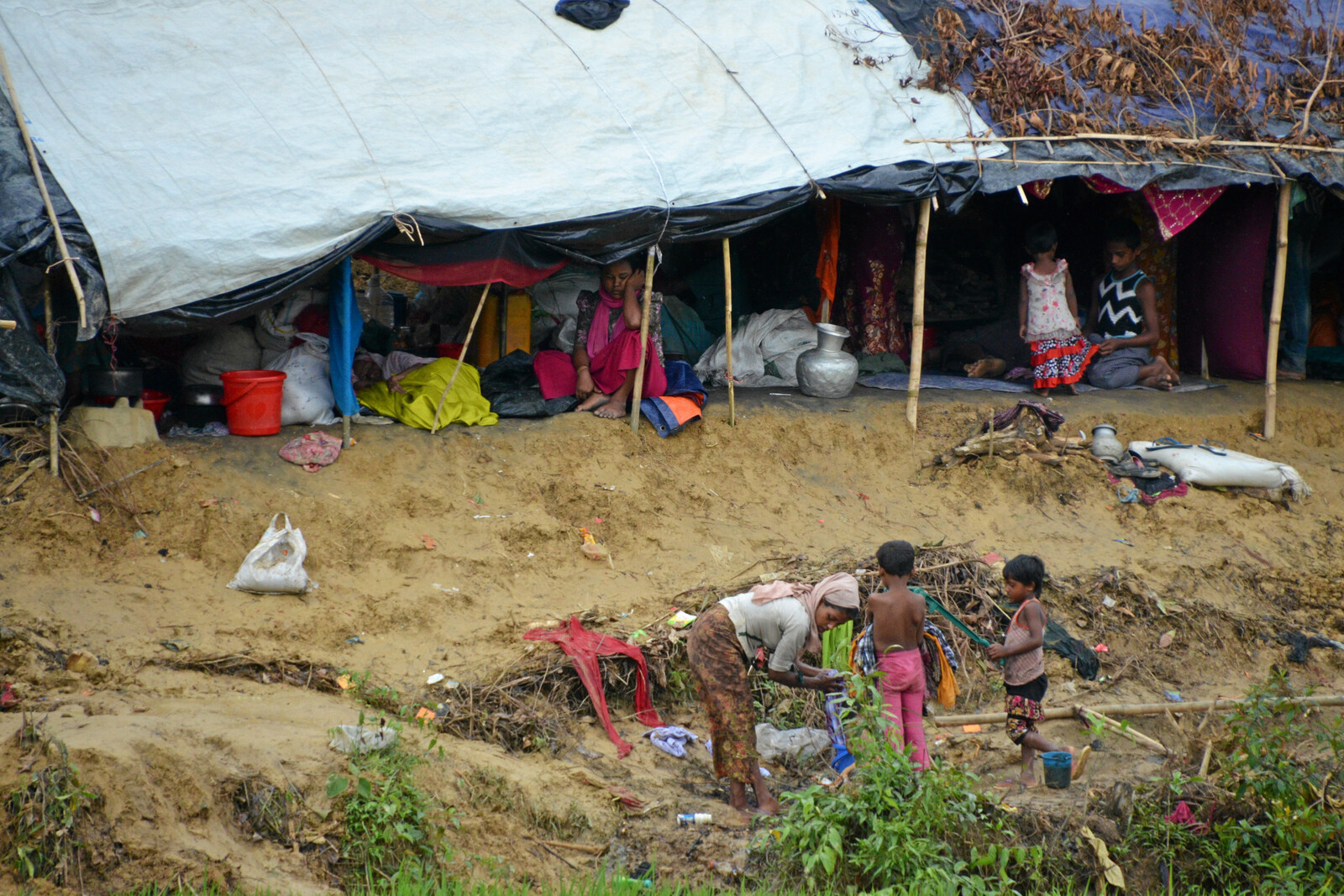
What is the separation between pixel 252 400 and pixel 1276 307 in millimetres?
7463

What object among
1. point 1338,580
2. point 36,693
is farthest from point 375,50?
point 1338,580

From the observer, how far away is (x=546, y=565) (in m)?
6.38

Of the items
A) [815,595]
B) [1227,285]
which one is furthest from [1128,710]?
[1227,285]

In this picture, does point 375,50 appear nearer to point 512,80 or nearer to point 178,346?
point 512,80

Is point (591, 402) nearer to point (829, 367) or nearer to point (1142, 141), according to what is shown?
point (829, 367)

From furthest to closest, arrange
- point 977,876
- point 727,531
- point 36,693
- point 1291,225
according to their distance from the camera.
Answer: point 1291,225 < point 727,531 < point 36,693 < point 977,876

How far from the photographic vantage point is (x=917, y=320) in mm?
7895

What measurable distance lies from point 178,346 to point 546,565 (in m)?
2.93

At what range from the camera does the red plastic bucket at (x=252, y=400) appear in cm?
643

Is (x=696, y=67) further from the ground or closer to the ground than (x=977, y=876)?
further from the ground

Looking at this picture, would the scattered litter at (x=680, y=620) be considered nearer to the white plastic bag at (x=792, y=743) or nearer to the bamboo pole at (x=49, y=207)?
the white plastic bag at (x=792, y=743)

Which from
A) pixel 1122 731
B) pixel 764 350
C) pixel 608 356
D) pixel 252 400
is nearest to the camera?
pixel 1122 731

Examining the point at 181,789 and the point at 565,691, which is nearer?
the point at 181,789

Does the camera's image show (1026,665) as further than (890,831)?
Yes
